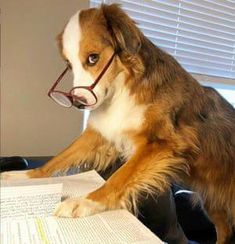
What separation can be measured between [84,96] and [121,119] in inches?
7.7

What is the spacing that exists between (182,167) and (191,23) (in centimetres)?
97

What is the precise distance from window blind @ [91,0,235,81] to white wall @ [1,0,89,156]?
555mm

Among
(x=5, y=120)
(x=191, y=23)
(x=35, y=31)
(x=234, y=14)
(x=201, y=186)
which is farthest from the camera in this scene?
(x=234, y=14)

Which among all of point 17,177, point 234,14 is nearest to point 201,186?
point 17,177

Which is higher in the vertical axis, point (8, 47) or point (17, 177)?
point (8, 47)

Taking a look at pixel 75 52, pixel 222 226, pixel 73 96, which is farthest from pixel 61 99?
pixel 222 226

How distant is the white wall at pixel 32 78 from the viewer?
1.55ft

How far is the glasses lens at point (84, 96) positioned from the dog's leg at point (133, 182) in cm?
18

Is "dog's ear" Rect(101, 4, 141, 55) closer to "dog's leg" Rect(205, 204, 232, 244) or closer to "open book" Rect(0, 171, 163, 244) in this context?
"open book" Rect(0, 171, 163, 244)

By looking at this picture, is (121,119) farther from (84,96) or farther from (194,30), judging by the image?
(194,30)

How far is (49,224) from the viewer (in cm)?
55

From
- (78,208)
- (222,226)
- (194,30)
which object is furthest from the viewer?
(194,30)

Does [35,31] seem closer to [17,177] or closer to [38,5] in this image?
[38,5]

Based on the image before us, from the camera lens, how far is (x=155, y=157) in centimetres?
84
